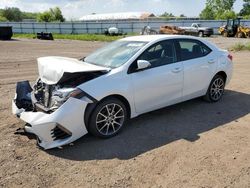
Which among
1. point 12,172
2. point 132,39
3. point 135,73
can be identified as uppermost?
point 132,39

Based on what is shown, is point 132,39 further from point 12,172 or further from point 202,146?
point 12,172

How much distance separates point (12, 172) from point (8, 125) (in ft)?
5.89

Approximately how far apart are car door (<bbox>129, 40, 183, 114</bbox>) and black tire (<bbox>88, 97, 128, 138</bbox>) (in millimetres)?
346

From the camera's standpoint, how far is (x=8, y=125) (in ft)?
18.5

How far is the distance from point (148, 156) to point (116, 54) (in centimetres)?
210

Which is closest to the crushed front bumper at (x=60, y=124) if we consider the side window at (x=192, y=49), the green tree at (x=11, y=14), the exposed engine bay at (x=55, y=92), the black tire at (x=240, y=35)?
the exposed engine bay at (x=55, y=92)

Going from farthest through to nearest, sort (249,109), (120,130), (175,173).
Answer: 1. (249,109)
2. (120,130)
3. (175,173)

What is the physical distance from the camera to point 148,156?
439 cm

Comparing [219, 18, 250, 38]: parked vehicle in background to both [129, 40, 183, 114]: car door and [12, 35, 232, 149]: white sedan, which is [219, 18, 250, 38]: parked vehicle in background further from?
[129, 40, 183, 114]: car door

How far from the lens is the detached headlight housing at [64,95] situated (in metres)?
4.55

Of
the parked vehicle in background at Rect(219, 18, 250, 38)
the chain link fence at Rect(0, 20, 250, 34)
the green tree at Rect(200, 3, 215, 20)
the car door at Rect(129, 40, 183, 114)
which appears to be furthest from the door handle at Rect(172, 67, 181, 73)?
the green tree at Rect(200, 3, 215, 20)

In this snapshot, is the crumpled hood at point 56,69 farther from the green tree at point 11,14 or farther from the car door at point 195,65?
the green tree at point 11,14

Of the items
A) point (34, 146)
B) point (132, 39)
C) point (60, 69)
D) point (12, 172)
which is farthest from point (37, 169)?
point (132, 39)

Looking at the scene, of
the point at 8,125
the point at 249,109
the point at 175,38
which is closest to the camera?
the point at 8,125
